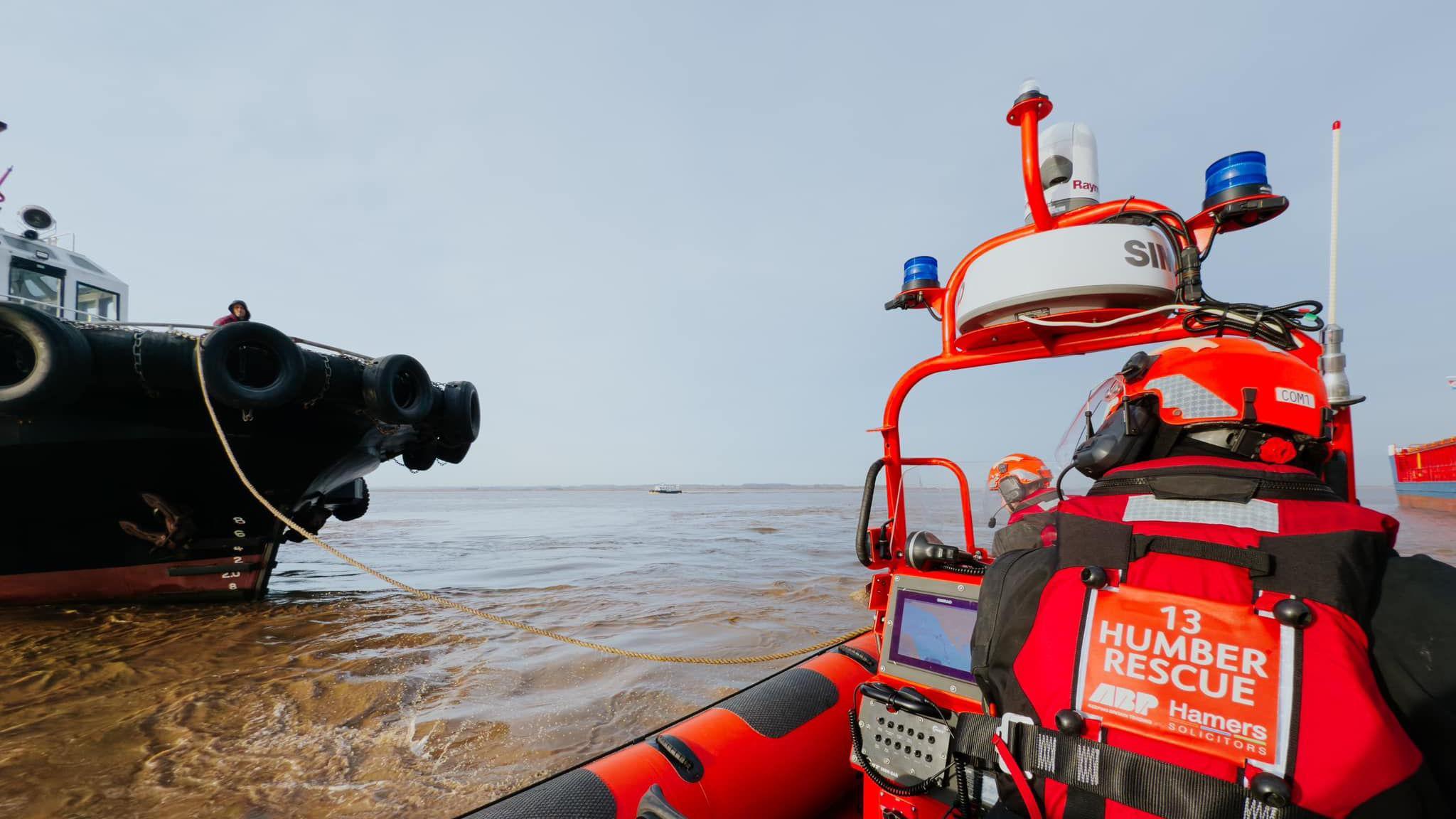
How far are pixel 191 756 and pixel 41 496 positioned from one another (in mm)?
5372

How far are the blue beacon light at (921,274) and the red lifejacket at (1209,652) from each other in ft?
5.51

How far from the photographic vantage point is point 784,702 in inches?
120

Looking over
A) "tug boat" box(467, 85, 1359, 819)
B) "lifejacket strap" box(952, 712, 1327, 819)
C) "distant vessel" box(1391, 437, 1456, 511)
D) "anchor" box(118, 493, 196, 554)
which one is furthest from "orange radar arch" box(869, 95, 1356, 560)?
"distant vessel" box(1391, 437, 1456, 511)

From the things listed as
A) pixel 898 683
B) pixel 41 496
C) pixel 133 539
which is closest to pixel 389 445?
pixel 133 539

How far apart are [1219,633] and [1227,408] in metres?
0.50

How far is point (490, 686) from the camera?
194 inches

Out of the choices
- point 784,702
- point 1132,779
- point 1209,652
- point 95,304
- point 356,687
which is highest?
point 95,304

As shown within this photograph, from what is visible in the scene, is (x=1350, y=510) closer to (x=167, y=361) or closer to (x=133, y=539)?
(x=167, y=361)

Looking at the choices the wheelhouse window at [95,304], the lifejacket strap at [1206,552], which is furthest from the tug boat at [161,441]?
the lifejacket strap at [1206,552]

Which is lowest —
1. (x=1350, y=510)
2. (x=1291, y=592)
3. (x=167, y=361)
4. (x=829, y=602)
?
(x=829, y=602)

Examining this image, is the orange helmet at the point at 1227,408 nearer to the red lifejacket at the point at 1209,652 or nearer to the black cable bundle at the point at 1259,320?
the red lifejacket at the point at 1209,652

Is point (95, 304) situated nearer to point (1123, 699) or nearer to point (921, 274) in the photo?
point (921, 274)

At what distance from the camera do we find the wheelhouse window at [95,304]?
970 centimetres

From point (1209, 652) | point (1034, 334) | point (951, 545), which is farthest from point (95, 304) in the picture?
point (1209, 652)
